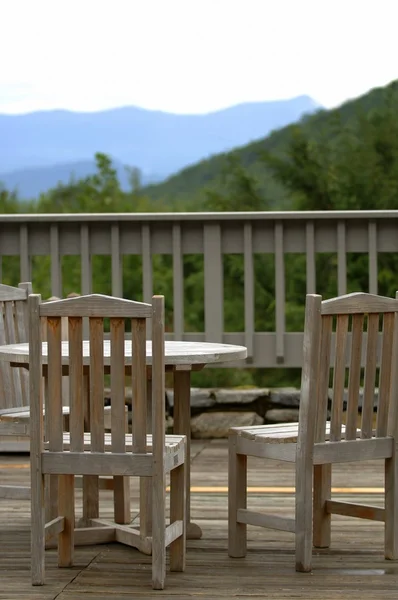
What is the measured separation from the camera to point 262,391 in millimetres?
6602

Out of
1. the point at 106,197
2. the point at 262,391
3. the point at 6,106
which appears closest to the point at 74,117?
the point at 6,106

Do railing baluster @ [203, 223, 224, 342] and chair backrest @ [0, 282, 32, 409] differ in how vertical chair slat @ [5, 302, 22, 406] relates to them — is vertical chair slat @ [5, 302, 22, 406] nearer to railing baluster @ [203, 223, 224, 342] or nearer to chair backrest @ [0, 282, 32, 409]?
chair backrest @ [0, 282, 32, 409]

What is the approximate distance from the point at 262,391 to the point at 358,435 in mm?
3037

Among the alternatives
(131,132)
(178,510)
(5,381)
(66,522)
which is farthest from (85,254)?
(131,132)

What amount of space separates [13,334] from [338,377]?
1606mm

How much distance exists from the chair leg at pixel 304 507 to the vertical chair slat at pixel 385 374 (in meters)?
0.38

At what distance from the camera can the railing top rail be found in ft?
19.6

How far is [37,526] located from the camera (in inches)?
122

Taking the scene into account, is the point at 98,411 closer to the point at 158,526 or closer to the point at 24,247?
the point at 158,526

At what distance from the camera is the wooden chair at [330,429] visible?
322 cm

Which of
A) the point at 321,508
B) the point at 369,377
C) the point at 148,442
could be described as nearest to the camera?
the point at 148,442

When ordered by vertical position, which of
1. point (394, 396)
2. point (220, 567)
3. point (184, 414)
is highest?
point (394, 396)

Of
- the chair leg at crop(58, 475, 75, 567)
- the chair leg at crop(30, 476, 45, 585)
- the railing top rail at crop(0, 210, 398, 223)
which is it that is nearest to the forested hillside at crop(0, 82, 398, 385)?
the railing top rail at crop(0, 210, 398, 223)

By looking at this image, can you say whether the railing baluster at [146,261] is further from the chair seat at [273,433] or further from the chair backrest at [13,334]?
the chair seat at [273,433]
